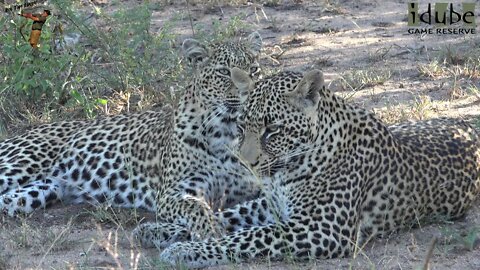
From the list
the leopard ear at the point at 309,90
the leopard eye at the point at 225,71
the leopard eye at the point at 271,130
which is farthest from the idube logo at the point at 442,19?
the leopard eye at the point at 271,130

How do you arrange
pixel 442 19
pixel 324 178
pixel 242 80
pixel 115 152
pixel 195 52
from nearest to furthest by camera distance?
pixel 324 178
pixel 242 80
pixel 195 52
pixel 115 152
pixel 442 19

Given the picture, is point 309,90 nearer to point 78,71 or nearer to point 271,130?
point 271,130

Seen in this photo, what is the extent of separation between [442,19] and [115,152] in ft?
20.6

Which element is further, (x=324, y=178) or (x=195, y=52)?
(x=195, y=52)

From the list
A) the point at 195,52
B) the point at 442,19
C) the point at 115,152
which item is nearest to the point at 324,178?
the point at 195,52

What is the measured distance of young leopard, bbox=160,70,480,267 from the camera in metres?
8.04

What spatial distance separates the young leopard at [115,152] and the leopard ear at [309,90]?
1.44m

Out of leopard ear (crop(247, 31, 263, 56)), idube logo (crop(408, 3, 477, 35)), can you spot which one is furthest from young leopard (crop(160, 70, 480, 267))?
idube logo (crop(408, 3, 477, 35))

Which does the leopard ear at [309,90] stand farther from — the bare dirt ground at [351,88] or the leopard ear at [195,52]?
the leopard ear at [195,52]

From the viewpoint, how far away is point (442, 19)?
1489cm

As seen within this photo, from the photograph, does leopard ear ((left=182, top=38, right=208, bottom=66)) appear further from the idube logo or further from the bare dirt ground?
the idube logo

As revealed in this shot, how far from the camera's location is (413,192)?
28.5 feet

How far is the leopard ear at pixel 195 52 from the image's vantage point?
383 inches

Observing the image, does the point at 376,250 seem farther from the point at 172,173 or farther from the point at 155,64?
the point at 155,64
